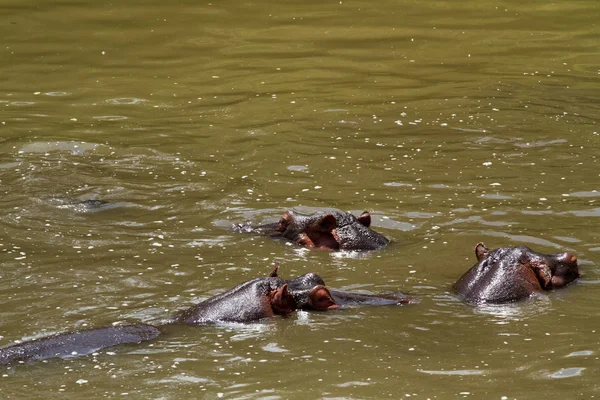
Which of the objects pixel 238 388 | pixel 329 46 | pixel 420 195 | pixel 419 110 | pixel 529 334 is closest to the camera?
pixel 238 388

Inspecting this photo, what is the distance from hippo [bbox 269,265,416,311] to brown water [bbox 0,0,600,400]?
0.13 meters

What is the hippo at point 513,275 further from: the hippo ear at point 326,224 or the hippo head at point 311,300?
the hippo ear at point 326,224

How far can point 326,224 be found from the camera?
9883 mm

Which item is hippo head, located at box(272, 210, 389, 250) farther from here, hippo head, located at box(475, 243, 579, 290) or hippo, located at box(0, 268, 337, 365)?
hippo, located at box(0, 268, 337, 365)

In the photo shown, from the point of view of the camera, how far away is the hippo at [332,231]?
32.3 ft

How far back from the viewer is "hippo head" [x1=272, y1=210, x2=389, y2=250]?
9852 millimetres

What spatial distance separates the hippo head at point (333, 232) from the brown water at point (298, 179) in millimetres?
181

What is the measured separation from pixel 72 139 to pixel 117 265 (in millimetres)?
4360

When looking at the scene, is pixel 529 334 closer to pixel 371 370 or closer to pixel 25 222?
pixel 371 370

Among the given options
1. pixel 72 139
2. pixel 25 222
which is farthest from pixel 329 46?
pixel 25 222

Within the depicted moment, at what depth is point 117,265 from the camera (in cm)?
951

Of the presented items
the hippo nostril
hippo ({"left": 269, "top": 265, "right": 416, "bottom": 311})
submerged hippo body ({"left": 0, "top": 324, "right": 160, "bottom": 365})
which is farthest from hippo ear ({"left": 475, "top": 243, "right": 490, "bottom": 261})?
submerged hippo body ({"left": 0, "top": 324, "right": 160, "bottom": 365})

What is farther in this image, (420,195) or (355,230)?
(420,195)

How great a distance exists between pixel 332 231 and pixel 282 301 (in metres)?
2.05
